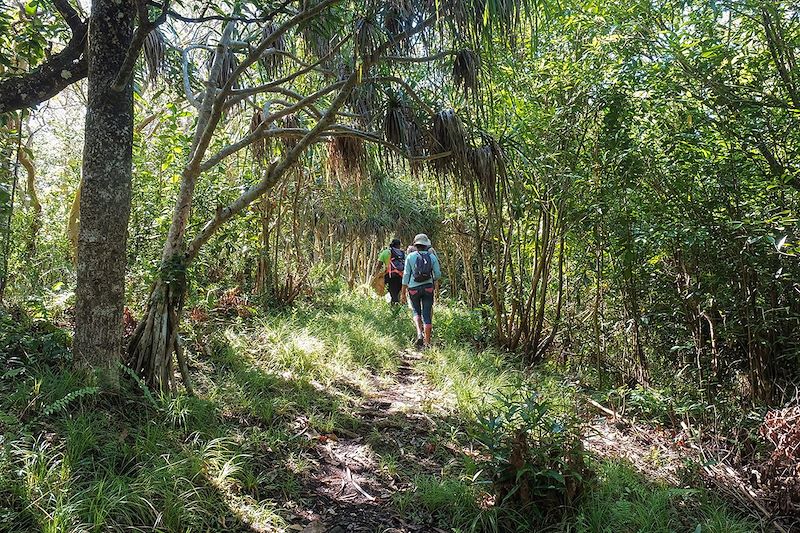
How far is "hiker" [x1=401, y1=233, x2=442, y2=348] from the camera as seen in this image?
21.0 ft

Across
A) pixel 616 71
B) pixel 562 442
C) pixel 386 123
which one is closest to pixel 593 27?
pixel 616 71

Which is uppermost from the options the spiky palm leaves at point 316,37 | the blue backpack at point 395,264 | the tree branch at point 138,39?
the spiky palm leaves at point 316,37

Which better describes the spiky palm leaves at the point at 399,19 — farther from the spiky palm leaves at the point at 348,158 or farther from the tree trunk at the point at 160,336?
the tree trunk at the point at 160,336

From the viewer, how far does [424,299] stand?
639cm

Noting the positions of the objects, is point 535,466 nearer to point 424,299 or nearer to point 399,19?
point 399,19

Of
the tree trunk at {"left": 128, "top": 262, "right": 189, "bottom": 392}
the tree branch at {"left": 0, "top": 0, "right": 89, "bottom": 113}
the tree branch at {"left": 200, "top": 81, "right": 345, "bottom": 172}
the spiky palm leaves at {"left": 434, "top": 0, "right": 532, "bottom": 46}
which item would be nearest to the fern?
the tree trunk at {"left": 128, "top": 262, "right": 189, "bottom": 392}

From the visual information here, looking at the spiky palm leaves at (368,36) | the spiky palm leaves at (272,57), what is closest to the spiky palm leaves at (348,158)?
the spiky palm leaves at (272,57)

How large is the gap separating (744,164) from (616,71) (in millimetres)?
1249

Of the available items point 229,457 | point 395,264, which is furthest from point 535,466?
point 395,264

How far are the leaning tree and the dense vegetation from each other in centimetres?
3

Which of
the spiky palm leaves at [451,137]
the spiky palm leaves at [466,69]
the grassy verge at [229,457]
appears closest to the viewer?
the grassy verge at [229,457]

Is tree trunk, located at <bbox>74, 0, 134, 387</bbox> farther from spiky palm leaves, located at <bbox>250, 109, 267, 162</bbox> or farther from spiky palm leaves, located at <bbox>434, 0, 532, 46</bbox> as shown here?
spiky palm leaves, located at <bbox>434, 0, 532, 46</bbox>

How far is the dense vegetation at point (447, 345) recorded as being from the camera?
281 cm

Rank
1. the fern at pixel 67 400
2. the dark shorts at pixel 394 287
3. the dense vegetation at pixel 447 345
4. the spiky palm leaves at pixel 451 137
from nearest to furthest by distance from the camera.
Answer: the fern at pixel 67 400 → the dense vegetation at pixel 447 345 → the spiky palm leaves at pixel 451 137 → the dark shorts at pixel 394 287
